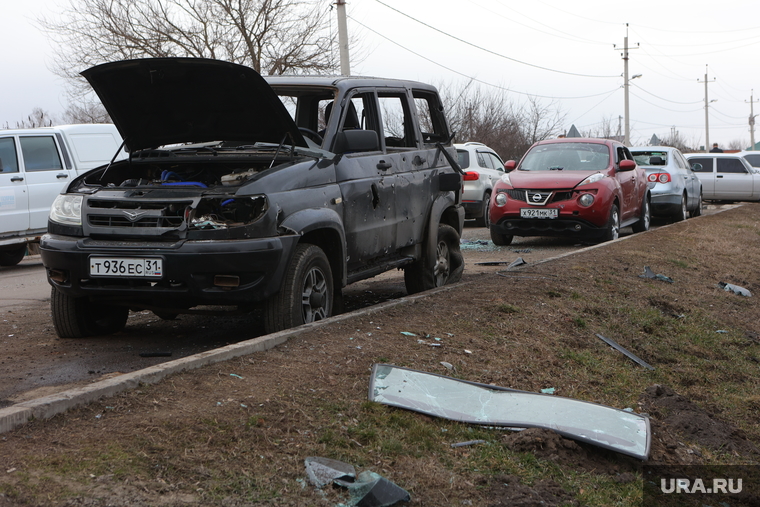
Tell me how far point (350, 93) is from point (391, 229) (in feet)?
3.83

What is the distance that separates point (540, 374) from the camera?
16.7 ft

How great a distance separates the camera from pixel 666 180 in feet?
57.2

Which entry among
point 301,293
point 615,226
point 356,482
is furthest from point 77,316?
point 615,226

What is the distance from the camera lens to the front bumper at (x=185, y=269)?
5035 millimetres

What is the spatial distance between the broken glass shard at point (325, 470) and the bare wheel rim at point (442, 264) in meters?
4.61

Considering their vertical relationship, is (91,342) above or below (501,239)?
above

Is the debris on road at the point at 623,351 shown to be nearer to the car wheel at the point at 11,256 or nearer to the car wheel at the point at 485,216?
the car wheel at the point at 11,256

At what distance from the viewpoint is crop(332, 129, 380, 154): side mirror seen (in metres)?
5.90

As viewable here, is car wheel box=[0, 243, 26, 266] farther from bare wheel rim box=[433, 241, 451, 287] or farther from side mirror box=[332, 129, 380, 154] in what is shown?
side mirror box=[332, 129, 380, 154]

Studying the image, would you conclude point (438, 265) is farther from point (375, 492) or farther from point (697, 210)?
point (697, 210)

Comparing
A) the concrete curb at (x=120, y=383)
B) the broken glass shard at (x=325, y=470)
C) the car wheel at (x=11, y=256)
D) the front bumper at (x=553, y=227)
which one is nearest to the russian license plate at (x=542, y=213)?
the front bumper at (x=553, y=227)

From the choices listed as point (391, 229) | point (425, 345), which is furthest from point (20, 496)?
point (391, 229)

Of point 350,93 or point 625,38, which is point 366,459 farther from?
point 625,38

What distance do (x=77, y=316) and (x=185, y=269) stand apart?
1314mm
